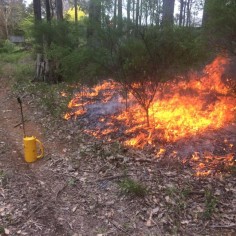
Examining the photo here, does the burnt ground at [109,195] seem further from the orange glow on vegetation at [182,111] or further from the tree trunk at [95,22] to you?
the tree trunk at [95,22]

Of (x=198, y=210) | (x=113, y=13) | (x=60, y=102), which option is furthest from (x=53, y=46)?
(x=198, y=210)

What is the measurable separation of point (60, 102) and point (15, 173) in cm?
500

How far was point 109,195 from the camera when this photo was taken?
526 centimetres

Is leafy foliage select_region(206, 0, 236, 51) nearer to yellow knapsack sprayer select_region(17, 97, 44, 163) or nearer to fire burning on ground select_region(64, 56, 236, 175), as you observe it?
fire burning on ground select_region(64, 56, 236, 175)

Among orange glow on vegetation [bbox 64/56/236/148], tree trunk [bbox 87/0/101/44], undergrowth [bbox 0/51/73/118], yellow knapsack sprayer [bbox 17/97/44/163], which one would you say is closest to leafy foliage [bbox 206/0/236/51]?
orange glow on vegetation [bbox 64/56/236/148]

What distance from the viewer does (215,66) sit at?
28.1ft

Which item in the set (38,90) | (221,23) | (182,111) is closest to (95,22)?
(221,23)

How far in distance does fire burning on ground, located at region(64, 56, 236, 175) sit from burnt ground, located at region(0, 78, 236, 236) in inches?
19.3

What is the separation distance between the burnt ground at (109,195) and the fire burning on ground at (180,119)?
490 millimetres

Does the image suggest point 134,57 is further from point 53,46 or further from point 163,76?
point 53,46

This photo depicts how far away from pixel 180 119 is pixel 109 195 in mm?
3102

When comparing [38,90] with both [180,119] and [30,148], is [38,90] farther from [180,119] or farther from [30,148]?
[180,119]

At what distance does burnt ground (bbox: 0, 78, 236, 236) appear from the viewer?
4.51m

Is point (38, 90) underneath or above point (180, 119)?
underneath
